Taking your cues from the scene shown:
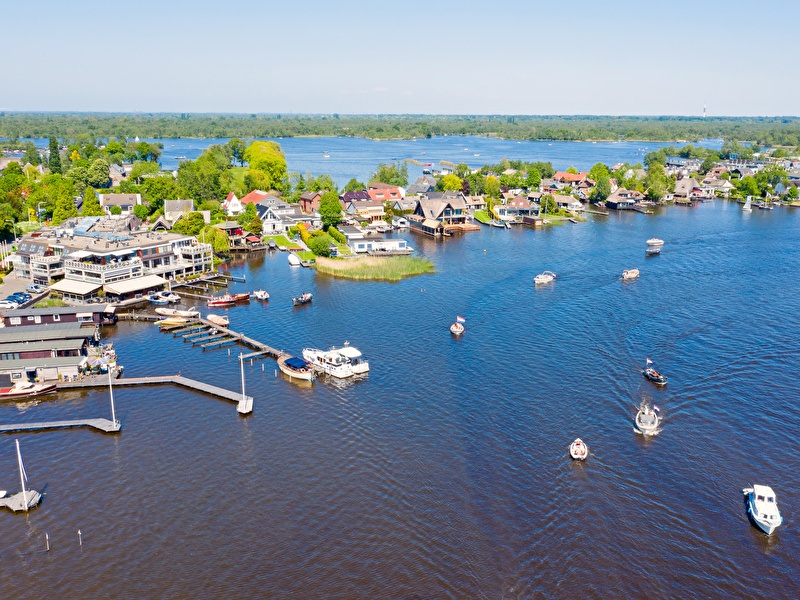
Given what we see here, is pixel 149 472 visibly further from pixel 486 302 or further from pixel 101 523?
pixel 486 302

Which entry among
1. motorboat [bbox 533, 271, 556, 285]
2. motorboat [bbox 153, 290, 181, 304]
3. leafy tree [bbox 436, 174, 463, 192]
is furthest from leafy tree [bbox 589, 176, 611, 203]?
motorboat [bbox 153, 290, 181, 304]

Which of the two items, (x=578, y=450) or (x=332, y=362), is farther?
(x=332, y=362)

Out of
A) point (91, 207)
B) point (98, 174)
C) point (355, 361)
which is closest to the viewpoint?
point (355, 361)

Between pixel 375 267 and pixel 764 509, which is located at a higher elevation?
pixel 375 267

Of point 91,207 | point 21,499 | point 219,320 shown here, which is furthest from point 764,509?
point 91,207

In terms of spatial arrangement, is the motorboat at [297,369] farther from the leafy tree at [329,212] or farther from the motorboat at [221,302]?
the leafy tree at [329,212]

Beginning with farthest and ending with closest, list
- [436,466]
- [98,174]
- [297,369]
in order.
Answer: [98,174] < [297,369] < [436,466]

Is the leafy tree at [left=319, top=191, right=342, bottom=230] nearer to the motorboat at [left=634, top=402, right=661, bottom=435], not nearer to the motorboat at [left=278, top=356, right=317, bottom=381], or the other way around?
the motorboat at [left=278, top=356, right=317, bottom=381]

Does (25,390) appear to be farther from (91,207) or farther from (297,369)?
(91,207)
